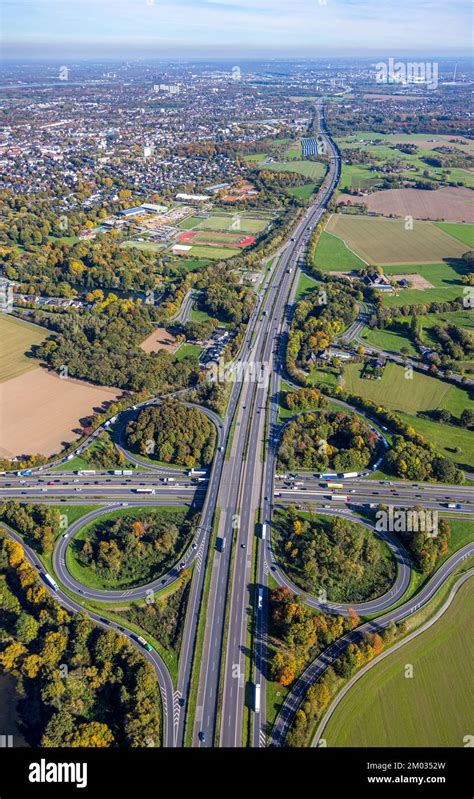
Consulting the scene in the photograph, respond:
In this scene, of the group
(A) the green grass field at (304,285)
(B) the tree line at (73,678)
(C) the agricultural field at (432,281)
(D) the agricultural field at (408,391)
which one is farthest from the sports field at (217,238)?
(B) the tree line at (73,678)

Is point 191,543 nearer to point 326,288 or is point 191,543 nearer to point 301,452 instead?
point 301,452

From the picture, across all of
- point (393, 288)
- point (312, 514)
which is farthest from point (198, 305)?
point (312, 514)

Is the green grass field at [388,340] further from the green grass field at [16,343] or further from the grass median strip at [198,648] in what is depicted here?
the green grass field at [16,343]

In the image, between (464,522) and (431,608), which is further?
(464,522)

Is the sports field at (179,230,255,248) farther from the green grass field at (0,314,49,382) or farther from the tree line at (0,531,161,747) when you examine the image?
the tree line at (0,531,161,747)

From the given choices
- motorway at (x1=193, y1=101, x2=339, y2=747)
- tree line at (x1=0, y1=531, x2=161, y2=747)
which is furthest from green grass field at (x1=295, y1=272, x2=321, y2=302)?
tree line at (x1=0, y1=531, x2=161, y2=747)

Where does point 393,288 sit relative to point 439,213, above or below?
below
